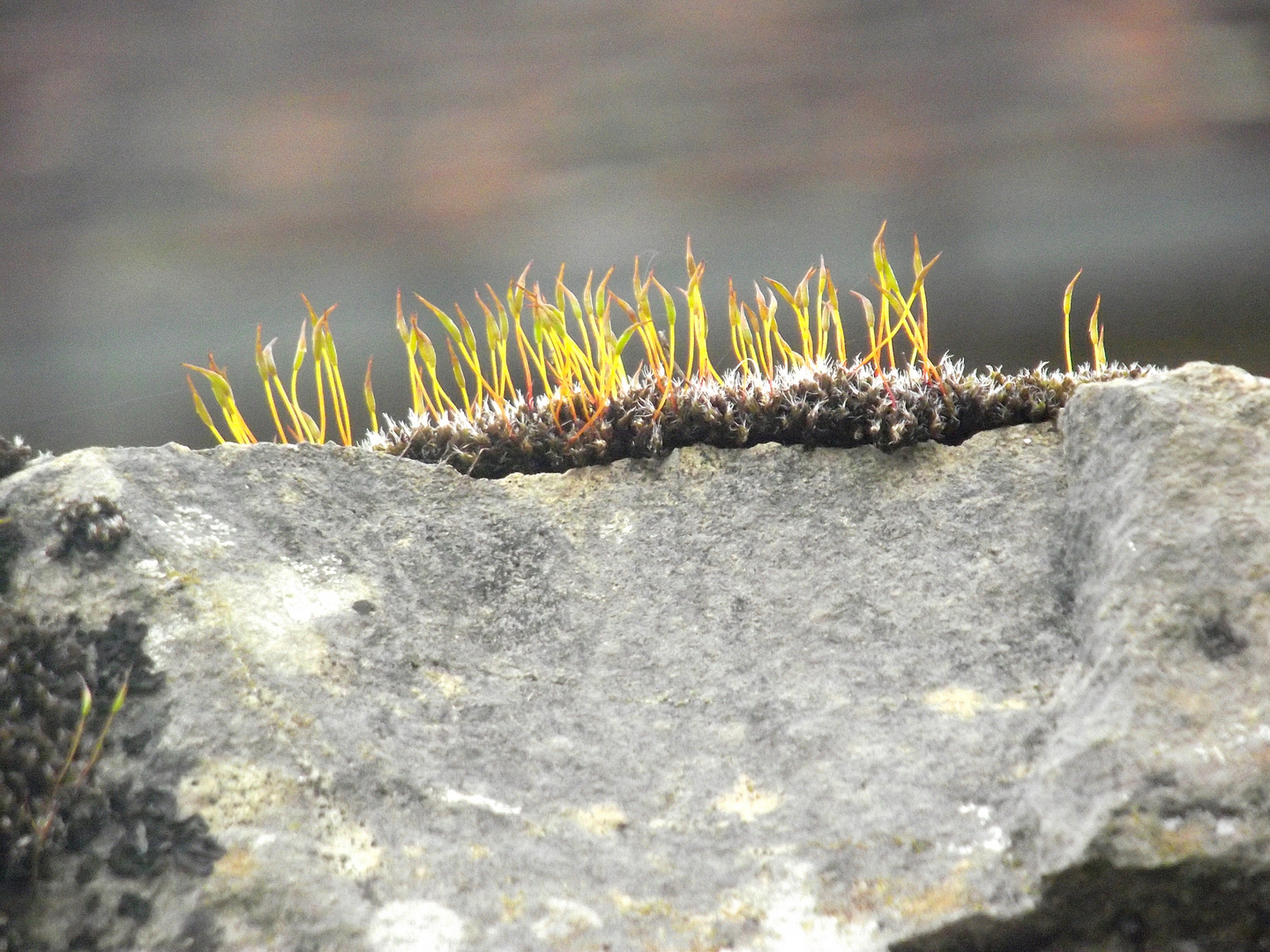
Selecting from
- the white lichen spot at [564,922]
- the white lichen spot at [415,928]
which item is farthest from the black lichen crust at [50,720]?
the white lichen spot at [564,922]

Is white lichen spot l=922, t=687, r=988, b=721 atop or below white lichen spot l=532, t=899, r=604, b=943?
atop

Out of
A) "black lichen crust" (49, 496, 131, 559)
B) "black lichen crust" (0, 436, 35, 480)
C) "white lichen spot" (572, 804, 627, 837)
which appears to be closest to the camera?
"white lichen spot" (572, 804, 627, 837)

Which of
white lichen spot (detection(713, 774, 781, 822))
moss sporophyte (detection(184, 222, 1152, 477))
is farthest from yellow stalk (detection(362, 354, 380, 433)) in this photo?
white lichen spot (detection(713, 774, 781, 822))

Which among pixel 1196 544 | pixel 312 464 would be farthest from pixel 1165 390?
pixel 312 464

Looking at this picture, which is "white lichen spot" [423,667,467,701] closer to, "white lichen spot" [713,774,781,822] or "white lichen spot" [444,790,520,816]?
"white lichen spot" [444,790,520,816]

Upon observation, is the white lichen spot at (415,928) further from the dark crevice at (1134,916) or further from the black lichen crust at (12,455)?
the black lichen crust at (12,455)

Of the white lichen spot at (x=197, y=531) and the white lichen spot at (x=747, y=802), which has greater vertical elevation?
the white lichen spot at (x=197, y=531)

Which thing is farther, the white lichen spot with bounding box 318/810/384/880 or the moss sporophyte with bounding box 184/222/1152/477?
the moss sporophyte with bounding box 184/222/1152/477
